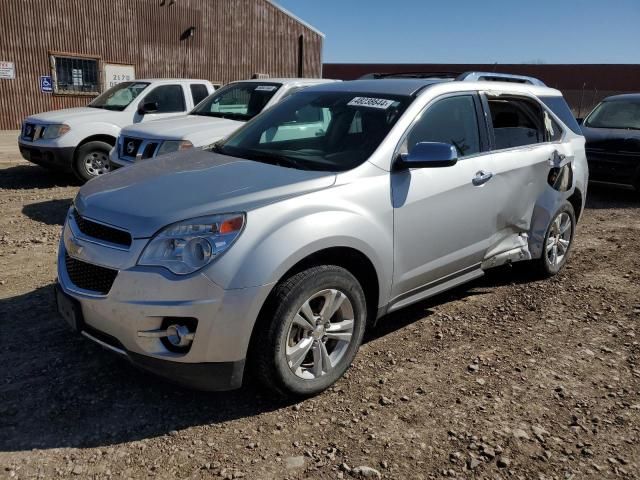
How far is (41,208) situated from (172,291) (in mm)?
5730

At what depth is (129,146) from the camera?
7.44 m

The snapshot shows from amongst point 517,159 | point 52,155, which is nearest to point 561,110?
point 517,159

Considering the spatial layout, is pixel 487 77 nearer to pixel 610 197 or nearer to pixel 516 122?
pixel 516 122

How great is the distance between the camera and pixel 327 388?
3.30 meters

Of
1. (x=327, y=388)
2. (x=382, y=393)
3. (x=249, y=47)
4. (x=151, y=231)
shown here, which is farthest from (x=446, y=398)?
(x=249, y=47)

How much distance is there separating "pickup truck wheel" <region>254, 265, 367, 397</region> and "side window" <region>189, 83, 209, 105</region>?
294 inches

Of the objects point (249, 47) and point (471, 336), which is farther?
point (249, 47)

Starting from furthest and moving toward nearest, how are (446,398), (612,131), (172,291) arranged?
(612,131) → (446,398) → (172,291)

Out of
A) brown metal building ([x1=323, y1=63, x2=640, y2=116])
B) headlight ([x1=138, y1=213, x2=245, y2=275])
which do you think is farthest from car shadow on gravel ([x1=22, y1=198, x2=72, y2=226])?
brown metal building ([x1=323, y1=63, x2=640, y2=116])

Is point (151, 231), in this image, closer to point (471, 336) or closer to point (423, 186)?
point (423, 186)

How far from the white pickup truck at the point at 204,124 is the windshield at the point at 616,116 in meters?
5.53

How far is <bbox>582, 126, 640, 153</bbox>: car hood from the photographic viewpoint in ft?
30.3

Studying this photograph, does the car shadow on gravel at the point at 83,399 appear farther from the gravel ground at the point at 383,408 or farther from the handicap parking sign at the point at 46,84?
the handicap parking sign at the point at 46,84

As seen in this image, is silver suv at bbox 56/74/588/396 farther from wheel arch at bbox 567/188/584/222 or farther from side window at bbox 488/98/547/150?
wheel arch at bbox 567/188/584/222
